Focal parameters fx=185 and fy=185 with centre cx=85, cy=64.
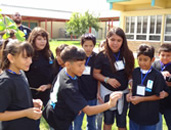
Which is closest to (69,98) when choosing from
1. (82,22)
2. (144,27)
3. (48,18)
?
(144,27)

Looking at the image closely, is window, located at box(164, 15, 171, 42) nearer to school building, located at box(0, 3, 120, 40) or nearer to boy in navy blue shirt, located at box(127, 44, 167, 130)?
boy in navy blue shirt, located at box(127, 44, 167, 130)

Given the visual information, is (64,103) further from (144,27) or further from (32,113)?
(144,27)

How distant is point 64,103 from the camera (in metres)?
1.95

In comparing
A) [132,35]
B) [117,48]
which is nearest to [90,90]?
[117,48]

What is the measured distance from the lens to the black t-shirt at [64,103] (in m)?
1.83

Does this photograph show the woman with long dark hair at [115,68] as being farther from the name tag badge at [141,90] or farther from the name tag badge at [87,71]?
the name tag badge at [141,90]

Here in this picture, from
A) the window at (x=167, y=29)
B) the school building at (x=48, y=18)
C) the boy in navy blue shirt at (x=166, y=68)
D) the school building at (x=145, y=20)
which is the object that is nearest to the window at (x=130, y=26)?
the school building at (x=145, y=20)

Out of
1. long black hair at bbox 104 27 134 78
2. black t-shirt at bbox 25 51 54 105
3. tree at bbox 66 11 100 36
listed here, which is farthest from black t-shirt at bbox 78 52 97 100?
tree at bbox 66 11 100 36

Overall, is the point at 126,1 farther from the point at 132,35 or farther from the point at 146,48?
the point at 146,48

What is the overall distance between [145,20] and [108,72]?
14186mm

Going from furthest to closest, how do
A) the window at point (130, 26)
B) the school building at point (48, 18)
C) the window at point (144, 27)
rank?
the school building at point (48, 18) < the window at point (130, 26) < the window at point (144, 27)

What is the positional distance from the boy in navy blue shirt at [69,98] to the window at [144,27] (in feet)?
47.4

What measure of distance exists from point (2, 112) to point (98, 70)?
4.95ft

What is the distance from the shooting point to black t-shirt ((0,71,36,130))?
1648 millimetres
